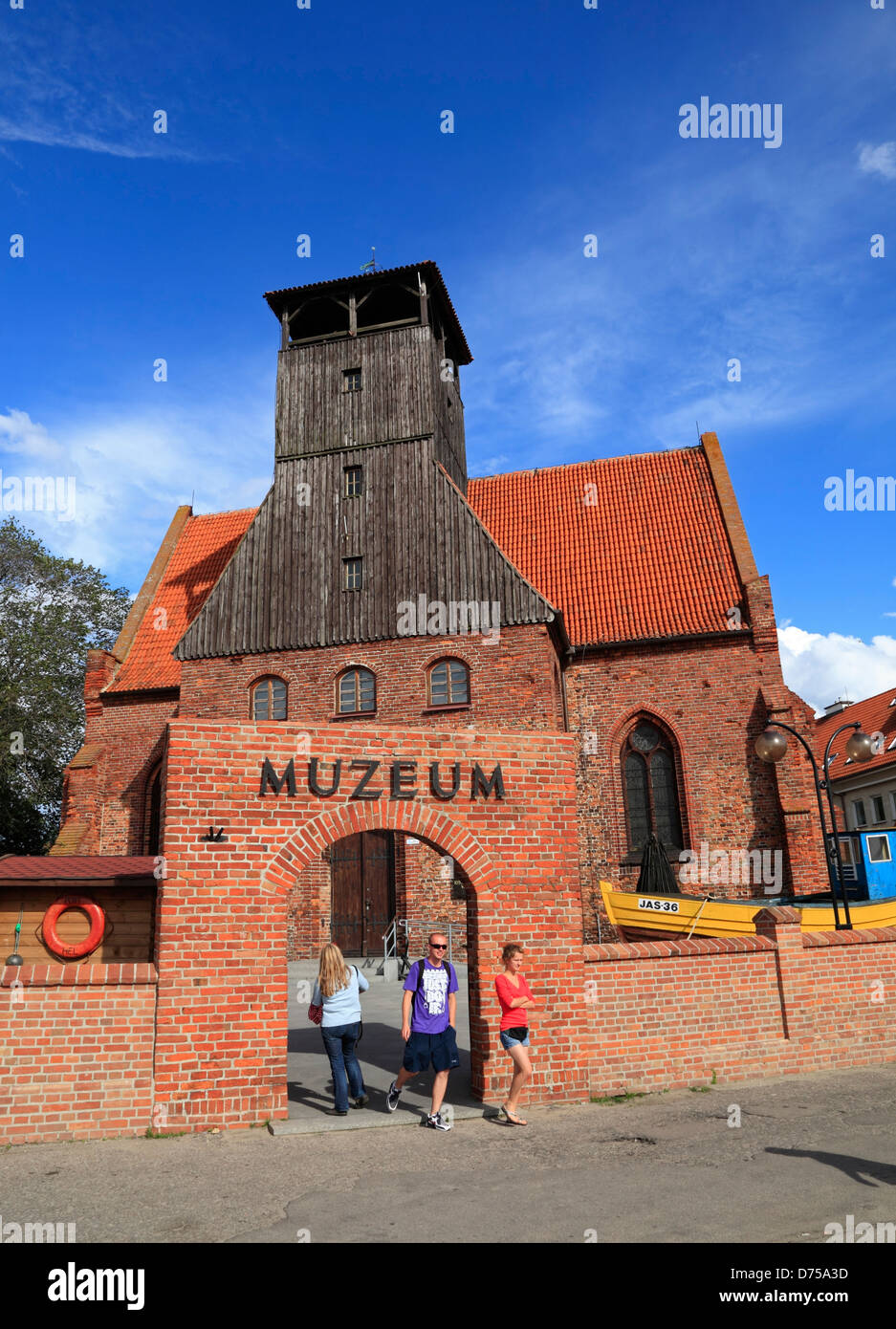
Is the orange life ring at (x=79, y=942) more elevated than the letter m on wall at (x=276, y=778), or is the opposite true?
the letter m on wall at (x=276, y=778)

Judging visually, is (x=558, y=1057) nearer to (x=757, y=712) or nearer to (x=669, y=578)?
(x=757, y=712)

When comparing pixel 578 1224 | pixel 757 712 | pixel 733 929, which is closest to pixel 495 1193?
pixel 578 1224

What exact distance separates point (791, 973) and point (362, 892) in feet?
38.1

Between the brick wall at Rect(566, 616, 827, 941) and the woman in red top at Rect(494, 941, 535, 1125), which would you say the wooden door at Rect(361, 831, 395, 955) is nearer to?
the brick wall at Rect(566, 616, 827, 941)

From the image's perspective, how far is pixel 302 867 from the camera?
8.00 meters

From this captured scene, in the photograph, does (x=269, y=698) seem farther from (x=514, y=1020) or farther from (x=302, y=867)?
(x=514, y=1020)

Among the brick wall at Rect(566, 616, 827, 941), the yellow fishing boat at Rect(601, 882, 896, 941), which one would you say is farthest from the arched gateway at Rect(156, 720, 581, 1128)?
the brick wall at Rect(566, 616, 827, 941)

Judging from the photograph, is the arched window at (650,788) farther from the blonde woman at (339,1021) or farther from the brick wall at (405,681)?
the blonde woman at (339,1021)

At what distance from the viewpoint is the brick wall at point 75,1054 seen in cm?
716

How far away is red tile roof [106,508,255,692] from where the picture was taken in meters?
22.7

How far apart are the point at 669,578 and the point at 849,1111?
595 inches

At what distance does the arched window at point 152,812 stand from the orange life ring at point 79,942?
11600 mm

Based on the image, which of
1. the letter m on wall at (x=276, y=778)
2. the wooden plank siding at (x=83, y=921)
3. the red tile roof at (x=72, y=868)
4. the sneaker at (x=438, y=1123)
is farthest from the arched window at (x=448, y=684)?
the sneaker at (x=438, y=1123)

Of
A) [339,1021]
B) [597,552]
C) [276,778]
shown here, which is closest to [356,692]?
[597,552]
